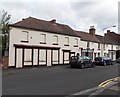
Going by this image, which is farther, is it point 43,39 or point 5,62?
point 43,39

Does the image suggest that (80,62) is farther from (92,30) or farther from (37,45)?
(92,30)

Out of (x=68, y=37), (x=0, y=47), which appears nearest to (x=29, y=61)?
(x=0, y=47)

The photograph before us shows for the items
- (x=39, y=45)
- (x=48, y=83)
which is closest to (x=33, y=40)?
(x=39, y=45)

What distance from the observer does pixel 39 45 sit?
21.5m

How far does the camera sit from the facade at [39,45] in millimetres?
19047

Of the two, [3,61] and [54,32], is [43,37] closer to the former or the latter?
[54,32]

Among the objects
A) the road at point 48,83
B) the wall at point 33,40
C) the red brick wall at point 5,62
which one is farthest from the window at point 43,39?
the road at point 48,83

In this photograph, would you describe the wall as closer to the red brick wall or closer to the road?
the red brick wall

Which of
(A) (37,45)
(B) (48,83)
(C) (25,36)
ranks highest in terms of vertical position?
(C) (25,36)

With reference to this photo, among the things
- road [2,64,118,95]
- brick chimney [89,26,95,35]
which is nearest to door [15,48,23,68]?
road [2,64,118,95]

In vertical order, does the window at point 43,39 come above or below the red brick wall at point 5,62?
above

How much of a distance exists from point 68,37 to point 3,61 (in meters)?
12.7

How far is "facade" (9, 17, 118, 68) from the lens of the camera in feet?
62.5

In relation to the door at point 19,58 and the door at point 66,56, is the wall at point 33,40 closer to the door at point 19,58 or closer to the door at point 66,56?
the door at point 19,58
